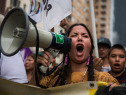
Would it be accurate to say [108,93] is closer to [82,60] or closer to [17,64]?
[82,60]

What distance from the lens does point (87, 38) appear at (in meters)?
1.73

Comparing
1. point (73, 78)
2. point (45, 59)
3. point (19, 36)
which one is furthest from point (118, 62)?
point (19, 36)

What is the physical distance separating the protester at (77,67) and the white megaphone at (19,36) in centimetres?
22

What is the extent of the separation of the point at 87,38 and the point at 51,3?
505mm

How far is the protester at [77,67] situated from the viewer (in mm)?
1587

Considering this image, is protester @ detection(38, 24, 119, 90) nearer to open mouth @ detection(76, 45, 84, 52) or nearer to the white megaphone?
open mouth @ detection(76, 45, 84, 52)

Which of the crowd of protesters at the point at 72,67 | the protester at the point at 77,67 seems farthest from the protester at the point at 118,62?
the protester at the point at 77,67

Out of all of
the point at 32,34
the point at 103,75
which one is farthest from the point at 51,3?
the point at 103,75

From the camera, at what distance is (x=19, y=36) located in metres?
1.32

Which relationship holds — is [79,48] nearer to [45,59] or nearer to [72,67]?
[72,67]

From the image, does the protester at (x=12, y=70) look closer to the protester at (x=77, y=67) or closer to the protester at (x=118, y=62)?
the protester at (x=77, y=67)

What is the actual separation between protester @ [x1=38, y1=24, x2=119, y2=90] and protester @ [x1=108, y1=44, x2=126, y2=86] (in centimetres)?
69

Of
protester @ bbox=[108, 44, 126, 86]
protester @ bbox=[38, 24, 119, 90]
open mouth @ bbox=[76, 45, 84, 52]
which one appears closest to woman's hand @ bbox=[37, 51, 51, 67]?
protester @ bbox=[38, 24, 119, 90]

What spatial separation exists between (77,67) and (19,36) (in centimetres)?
61
